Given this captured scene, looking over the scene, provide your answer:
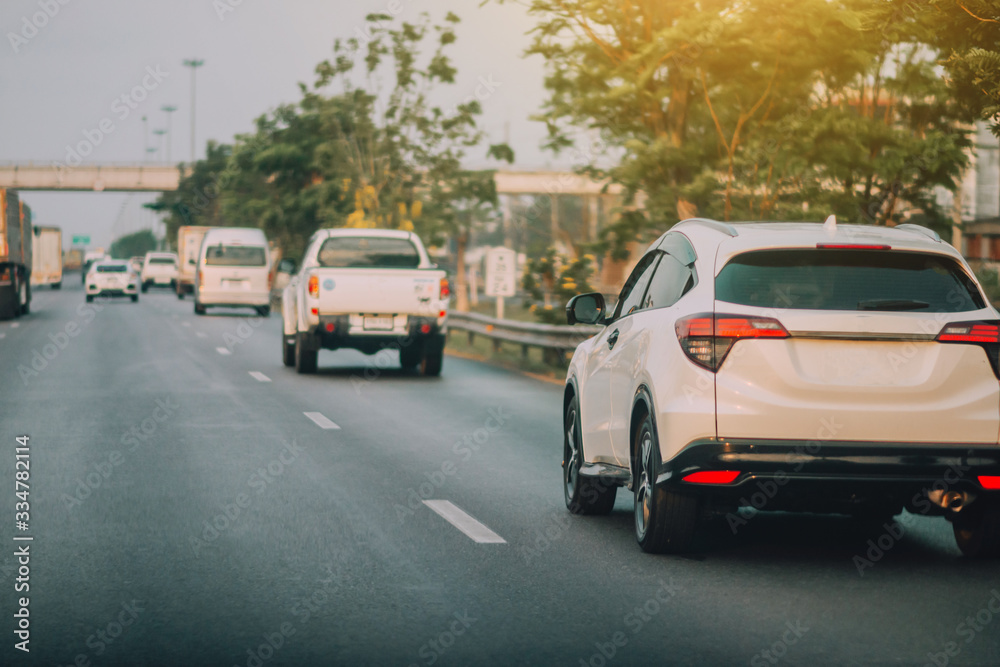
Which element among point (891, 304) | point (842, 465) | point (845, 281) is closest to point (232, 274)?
point (845, 281)

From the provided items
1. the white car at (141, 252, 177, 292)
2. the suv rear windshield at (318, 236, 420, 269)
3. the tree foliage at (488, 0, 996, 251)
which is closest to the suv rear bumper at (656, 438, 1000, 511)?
the tree foliage at (488, 0, 996, 251)

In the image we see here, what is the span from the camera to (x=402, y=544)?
304 inches

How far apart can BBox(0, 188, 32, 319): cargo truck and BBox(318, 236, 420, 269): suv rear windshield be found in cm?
1646

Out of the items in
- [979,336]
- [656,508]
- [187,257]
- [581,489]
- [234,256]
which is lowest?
[581,489]

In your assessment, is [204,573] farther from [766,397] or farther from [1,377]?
[1,377]

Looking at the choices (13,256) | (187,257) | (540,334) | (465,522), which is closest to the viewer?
(465,522)

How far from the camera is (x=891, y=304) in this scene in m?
6.73

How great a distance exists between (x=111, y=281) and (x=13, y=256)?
1973 cm

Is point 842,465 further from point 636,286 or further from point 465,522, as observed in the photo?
point 465,522

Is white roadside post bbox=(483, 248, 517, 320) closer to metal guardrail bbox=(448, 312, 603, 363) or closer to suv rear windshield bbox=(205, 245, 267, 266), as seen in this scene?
metal guardrail bbox=(448, 312, 603, 363)

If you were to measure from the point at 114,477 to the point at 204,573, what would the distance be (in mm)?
3494

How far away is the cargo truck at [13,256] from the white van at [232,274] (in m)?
Result: 4.62

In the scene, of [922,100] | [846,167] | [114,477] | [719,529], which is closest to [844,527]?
[719,529]

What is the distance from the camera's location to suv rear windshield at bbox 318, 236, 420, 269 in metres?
20.3
